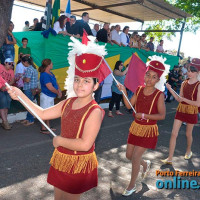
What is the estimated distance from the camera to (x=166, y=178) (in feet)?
15.1

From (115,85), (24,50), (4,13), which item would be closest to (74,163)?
(4,13)

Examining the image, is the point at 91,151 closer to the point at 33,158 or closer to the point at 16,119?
the point at 33,158

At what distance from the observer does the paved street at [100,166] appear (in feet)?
12.2

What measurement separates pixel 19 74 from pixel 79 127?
191 inches

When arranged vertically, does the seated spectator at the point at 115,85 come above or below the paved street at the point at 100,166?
→ above

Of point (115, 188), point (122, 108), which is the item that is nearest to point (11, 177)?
point (115, 188)

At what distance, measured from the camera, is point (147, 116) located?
12.1 ft

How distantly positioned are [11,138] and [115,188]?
2.92 m

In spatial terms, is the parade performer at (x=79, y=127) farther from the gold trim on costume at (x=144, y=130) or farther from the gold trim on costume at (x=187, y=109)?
the gold trim on costume at (x=187, y=109)

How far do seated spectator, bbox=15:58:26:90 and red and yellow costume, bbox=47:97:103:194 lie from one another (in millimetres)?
4584

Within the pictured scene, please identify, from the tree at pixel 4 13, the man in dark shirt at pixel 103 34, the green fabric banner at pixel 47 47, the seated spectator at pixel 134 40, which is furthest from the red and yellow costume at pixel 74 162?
the seated spectator at pixel 134 40

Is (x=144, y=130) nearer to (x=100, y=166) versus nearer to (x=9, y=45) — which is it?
(x=100, y=166)

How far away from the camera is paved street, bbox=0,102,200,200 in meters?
3.71

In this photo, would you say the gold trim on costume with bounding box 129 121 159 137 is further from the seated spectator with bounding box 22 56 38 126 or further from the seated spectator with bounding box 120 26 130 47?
the seated spectator with bounding box 120 26 130 47
